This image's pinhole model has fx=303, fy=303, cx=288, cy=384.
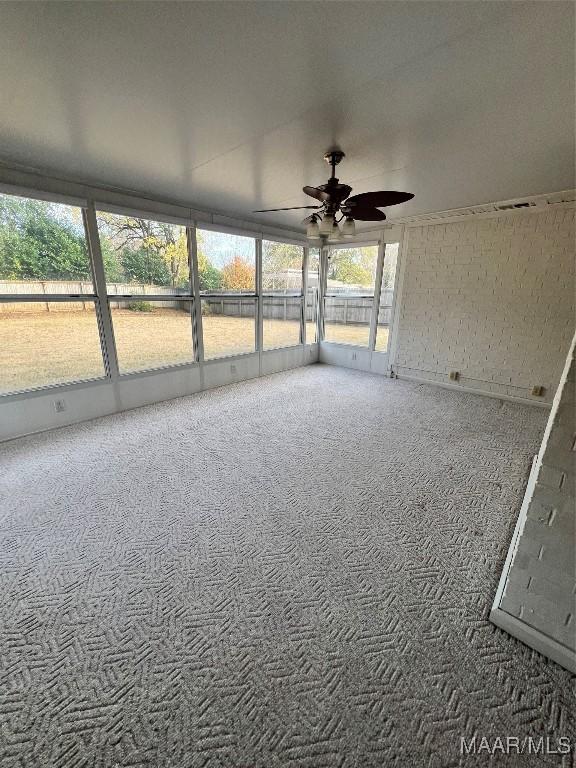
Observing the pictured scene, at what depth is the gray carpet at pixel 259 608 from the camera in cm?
101

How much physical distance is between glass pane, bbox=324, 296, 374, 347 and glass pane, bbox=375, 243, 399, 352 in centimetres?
21

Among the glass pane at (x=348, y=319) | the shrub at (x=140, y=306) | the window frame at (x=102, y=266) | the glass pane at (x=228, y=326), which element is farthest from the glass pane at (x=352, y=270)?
the shrub at (x=140, y=306)

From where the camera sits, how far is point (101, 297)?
11.0 ft

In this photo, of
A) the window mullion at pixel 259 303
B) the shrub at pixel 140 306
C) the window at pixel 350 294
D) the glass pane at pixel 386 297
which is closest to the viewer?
the shrub at pixel 140 306

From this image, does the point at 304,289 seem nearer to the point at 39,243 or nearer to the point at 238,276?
the point at 238,276

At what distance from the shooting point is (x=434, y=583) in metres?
1.58

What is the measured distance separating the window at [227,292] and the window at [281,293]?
0.26m

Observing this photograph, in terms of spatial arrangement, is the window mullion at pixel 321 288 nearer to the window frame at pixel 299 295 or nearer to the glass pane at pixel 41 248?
the window frame at pixel 299 295

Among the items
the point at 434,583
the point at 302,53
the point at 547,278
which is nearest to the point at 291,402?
the point at 434,583

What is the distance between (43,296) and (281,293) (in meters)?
3.37

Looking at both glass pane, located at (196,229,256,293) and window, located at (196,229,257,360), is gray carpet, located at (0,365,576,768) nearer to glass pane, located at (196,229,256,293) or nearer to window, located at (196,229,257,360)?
window, located at (196,229,257,360)

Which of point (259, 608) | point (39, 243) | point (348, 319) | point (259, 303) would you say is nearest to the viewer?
point (259, 608)
